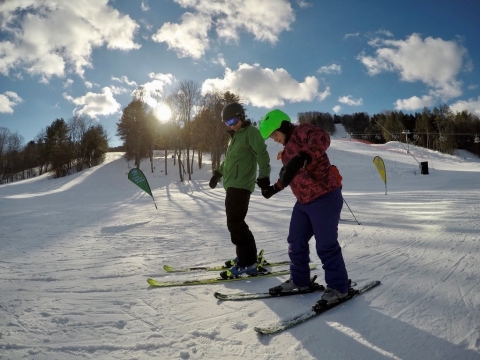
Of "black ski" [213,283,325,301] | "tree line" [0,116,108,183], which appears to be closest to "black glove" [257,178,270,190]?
"black ski" [213,283,325,301]

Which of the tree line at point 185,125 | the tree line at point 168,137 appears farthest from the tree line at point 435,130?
the tree line at point 185,125

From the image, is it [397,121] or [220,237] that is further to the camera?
[397,121]

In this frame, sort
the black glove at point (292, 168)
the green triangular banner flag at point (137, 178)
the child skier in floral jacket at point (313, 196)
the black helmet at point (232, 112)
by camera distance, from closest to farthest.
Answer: the black glove at point (292, 168) < the child skier in floral jacket at point (313, 196) < the black helmet at point (232, 112) < the green triangular banner flag at point (137, 178)

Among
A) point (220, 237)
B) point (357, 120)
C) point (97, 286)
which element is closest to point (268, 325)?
point (97, 286)

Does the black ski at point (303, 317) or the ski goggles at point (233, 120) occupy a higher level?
the ski goggles at point (233, 120)

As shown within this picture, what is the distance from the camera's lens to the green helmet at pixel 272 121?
2553 mm

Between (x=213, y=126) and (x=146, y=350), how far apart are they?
27.3 m

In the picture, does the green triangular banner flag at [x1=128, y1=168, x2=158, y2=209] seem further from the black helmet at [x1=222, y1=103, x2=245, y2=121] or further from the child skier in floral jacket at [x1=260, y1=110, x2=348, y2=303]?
the child skier in floral jacket at [x1=260, y1=110, x2=348, y2=303]

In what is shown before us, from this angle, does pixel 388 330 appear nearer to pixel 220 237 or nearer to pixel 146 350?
pixel 146 350

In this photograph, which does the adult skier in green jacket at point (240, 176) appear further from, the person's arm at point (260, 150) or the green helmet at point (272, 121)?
the green helmet at point (272, 121)

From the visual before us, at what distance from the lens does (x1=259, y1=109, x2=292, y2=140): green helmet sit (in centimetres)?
255

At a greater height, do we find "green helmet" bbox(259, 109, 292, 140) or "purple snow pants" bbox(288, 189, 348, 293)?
"green helmet" bbox(259, 109, 292, 140)

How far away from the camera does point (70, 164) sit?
3941 cm

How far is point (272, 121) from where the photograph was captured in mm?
2557
